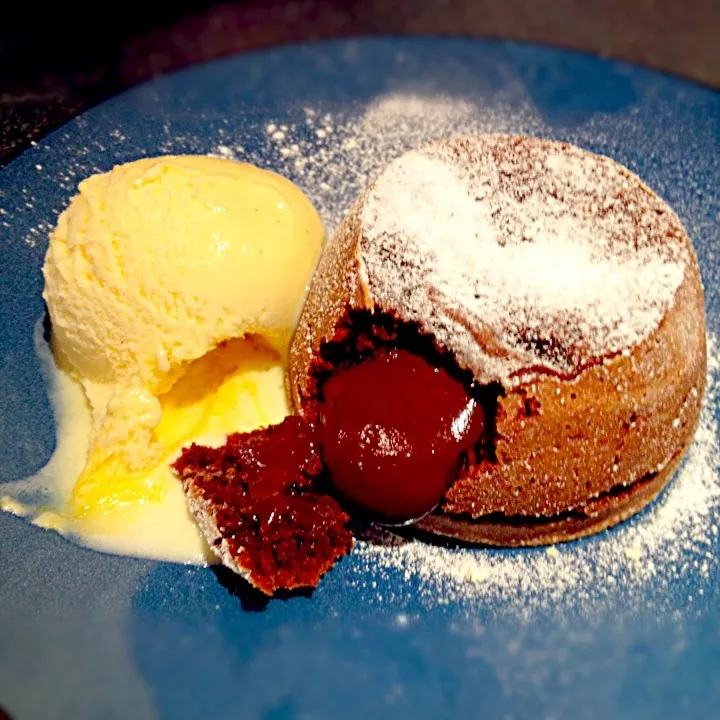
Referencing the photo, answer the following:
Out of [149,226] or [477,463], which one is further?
[149,226]

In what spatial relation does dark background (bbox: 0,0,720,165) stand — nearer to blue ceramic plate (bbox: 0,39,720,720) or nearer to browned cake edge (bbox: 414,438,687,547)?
blue ceramic plate (bbox: 0,39,720,720)

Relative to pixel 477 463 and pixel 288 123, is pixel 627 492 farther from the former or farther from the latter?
pixel 288 123

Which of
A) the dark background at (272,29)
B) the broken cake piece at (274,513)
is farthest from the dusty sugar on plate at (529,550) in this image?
the dark background at (272,29)

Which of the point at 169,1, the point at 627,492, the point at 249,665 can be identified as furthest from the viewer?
the point at 169,1

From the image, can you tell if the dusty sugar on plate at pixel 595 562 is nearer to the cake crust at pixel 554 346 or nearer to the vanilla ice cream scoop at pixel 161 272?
the cake crust at pixel 554 346

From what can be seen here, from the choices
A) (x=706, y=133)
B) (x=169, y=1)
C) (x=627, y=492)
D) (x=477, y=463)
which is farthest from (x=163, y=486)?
(x=169, y=1)

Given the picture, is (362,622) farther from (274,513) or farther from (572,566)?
(572,566)
